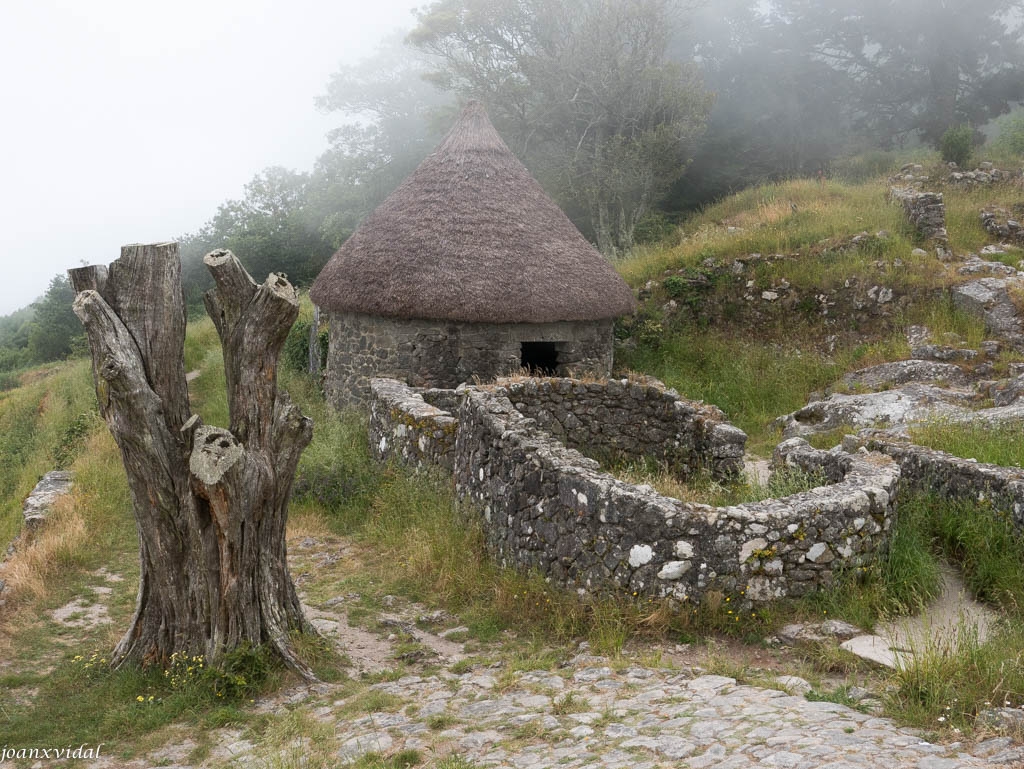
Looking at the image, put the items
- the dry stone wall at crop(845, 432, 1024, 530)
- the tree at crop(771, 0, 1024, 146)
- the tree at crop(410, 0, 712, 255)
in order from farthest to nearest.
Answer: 1. the tree at crop(771, 0, 1024, 146)
2. the tree at crop(410, 0, 712, 255)
3. the dry stone wall at crop(845, 432, 1024, 530)

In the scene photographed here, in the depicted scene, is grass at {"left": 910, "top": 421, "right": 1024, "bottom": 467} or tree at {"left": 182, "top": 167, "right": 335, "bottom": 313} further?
tree at {"left": 182, "top": 167, "right": 335, "bottom": 313}

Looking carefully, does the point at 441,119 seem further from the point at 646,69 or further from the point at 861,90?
the point at 861,90

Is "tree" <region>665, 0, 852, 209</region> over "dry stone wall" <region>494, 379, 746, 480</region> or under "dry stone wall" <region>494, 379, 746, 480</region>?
over

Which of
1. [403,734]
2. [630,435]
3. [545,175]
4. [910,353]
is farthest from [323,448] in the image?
[545,175]

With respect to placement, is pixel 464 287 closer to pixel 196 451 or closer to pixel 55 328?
pixel 196 451

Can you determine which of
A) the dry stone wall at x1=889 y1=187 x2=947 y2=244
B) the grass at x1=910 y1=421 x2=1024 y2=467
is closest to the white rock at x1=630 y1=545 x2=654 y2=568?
the grass at x1=910 y1=421 x2=1024 y2=467

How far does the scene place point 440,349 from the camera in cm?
1216

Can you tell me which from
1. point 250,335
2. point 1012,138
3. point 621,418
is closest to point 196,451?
point 250,335

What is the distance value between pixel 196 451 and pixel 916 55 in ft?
98.5

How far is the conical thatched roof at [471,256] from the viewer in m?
11.8

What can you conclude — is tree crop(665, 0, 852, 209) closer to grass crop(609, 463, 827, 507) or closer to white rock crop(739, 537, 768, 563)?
grass crop(609, 463, 827, 507)

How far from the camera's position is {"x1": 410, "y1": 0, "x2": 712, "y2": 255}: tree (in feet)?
73.1

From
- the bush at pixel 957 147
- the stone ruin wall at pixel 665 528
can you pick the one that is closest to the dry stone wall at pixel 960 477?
the stone ruin wall at pixel 665 528

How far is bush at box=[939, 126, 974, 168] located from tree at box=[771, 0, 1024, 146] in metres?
7.00
